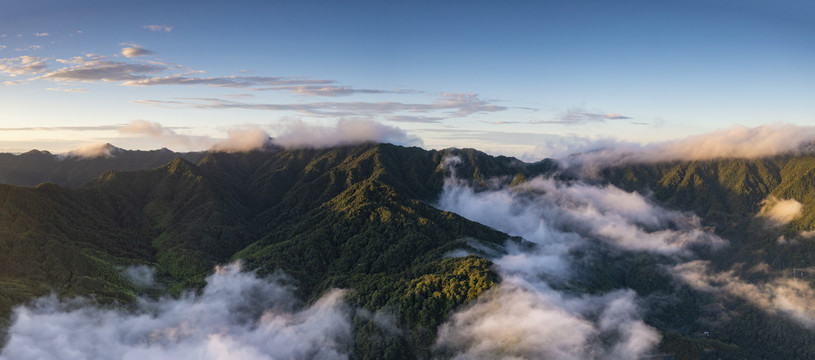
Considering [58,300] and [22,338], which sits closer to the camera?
[22,338]

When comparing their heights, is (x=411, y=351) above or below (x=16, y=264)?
below

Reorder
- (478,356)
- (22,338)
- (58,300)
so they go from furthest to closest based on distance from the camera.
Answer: (478,356), (58,300), (22,338)

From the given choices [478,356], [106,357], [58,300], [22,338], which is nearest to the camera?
[22,338]

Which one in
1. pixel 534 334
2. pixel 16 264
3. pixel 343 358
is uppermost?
pixel 16 264

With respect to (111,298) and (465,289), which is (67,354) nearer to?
(111,298)

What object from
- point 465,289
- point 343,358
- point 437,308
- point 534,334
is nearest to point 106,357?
point 343,358

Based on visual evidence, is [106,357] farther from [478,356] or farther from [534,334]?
[534,334]

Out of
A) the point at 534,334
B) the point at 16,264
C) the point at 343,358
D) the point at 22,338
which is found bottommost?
the point at 343,358

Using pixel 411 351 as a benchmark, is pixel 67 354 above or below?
above

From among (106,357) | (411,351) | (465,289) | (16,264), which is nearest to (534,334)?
(465,289)

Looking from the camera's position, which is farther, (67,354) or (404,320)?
(404,320)
